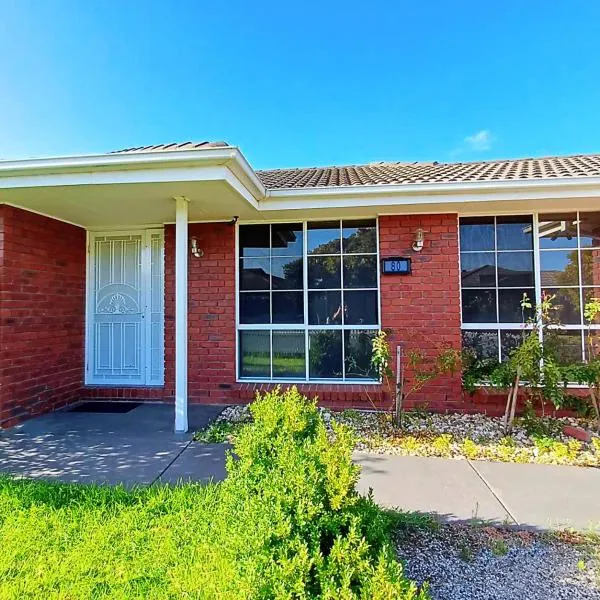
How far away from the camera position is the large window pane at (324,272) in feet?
22.4

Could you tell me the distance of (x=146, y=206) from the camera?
597 centimetres

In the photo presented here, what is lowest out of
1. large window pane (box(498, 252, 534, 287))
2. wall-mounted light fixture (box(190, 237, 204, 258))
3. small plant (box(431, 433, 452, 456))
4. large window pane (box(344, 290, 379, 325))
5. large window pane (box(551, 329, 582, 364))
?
small plant (box(431, 433, 452, 456))

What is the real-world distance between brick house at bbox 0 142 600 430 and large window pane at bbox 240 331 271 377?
25 millimetres

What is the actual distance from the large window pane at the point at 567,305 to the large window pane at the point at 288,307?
410 centimetres

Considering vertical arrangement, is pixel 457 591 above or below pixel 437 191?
below

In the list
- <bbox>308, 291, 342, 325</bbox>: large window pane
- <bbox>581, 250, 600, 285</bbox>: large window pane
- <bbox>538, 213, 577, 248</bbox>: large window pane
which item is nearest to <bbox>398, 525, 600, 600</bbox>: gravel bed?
<bbox>308, 291, 342, 325</bbox>: large window pane

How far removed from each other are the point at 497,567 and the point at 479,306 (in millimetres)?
4551

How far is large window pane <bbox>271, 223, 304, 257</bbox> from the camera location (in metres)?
6.91

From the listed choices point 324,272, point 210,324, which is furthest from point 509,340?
point 210,324

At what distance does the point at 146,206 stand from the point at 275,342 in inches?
119

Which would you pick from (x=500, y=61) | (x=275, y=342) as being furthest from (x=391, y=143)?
(x=275, y=342)

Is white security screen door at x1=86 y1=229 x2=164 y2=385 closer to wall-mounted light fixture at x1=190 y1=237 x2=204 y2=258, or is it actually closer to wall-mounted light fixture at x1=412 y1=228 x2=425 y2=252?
wall-mounted light fixture at x1=190 y1=237 x2=204 y2=258

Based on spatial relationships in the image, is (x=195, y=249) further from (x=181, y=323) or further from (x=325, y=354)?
(x=325, y=354)

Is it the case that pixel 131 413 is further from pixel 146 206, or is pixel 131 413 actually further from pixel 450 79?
pixel 450 79
